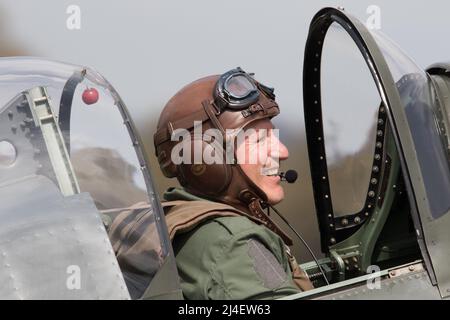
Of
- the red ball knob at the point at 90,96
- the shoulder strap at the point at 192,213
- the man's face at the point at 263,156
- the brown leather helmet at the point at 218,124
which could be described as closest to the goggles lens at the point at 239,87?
the brown leather helmet at the point at 218,124

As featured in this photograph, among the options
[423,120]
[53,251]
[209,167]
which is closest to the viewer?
[53,251]

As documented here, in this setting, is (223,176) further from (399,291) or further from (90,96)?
(399,291)

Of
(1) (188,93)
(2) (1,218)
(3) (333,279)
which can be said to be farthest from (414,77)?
(2) (1,218)

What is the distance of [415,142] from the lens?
1895mm

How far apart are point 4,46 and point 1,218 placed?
181cm

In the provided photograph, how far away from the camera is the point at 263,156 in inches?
88.4

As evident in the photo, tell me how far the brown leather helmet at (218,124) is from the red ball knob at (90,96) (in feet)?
1.29

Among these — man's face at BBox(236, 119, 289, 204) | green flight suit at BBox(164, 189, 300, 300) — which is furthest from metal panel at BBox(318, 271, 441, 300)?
→ man's face at BBox(236, 119, 289, 204)

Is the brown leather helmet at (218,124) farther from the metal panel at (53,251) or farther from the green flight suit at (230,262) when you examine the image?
the metal panel at (53,251)

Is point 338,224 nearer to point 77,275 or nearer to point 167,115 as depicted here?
point 167,115

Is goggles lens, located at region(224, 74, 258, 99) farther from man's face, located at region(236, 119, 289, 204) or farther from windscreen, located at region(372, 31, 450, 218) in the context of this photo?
windscreen, located at region(372, 31, 450, 218)

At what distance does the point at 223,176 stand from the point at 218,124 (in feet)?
0.57

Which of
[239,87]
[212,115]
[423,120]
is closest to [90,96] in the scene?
[212,115]

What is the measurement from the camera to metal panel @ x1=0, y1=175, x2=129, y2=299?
4.98 feet
